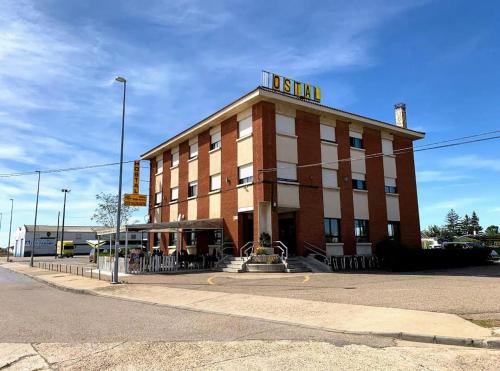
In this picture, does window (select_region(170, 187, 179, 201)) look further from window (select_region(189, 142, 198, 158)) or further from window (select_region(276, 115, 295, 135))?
window (select_region(276, 115, 295, 135))

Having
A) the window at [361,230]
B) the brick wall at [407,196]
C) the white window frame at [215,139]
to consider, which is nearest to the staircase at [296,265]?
the window at [361,230]

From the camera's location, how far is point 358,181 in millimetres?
30078

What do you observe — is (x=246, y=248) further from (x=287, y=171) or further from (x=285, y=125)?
(x=285, y=125)

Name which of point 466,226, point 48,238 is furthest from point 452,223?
point 48,238

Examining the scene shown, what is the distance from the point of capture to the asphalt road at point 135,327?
7820 millimetres

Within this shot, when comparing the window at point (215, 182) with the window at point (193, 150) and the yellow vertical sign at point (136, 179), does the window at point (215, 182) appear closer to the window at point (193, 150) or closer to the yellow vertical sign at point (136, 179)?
the window at point (193, 150)

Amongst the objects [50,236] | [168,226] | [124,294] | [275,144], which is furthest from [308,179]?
[50,236]

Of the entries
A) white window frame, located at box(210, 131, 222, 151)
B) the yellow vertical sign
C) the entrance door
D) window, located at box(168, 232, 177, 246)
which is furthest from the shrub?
the yellow vertical sign

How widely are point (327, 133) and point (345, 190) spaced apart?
13.0 ft

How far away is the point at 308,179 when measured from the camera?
89.3 feet

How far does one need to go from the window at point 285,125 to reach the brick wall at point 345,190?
390 cm

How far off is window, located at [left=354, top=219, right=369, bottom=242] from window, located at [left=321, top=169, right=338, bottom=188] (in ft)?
9.75

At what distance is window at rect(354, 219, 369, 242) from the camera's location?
2904 centimetres

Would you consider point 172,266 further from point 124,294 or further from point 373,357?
point 373,357
